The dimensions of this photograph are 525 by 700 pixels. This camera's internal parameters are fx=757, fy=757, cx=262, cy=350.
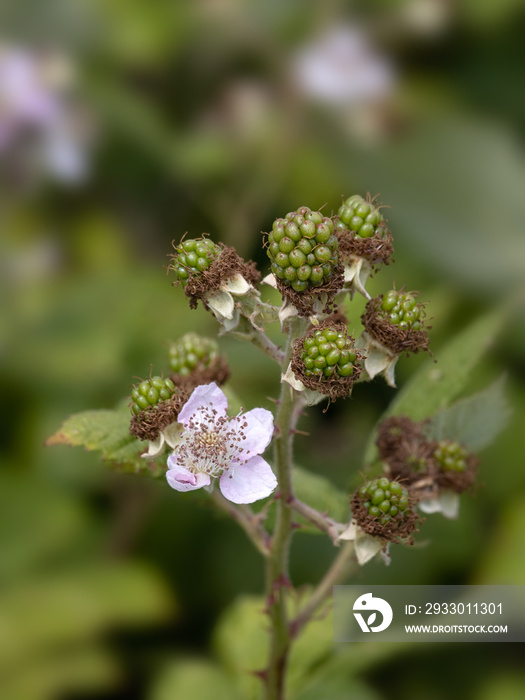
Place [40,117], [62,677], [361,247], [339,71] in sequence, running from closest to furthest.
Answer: [361,247]
[62,677]
[40,117]
[339,71]

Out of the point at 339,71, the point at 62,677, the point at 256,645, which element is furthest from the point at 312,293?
the point at 339,71

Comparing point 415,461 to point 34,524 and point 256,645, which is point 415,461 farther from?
A: point 34,524

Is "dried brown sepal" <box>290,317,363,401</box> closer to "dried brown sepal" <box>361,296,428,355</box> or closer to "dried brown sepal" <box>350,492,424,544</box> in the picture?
"dried brown sepal" <box>361,296,428,355</box>

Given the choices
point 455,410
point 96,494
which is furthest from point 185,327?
point 455,410

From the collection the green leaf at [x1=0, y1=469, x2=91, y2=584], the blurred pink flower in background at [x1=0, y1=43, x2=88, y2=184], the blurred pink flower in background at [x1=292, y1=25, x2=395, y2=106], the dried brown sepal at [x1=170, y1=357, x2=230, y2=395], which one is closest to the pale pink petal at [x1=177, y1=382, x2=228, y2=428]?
the dried brown sepal at [x1=170, y1=357, x2=230, y2=395]

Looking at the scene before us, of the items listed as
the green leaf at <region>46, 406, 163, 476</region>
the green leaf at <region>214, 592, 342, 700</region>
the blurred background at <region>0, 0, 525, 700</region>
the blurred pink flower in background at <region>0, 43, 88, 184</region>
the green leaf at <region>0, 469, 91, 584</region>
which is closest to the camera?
the green leaf at <region>46, 406, 163, 476</region>

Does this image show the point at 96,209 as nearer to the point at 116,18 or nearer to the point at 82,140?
the point at 82,140
